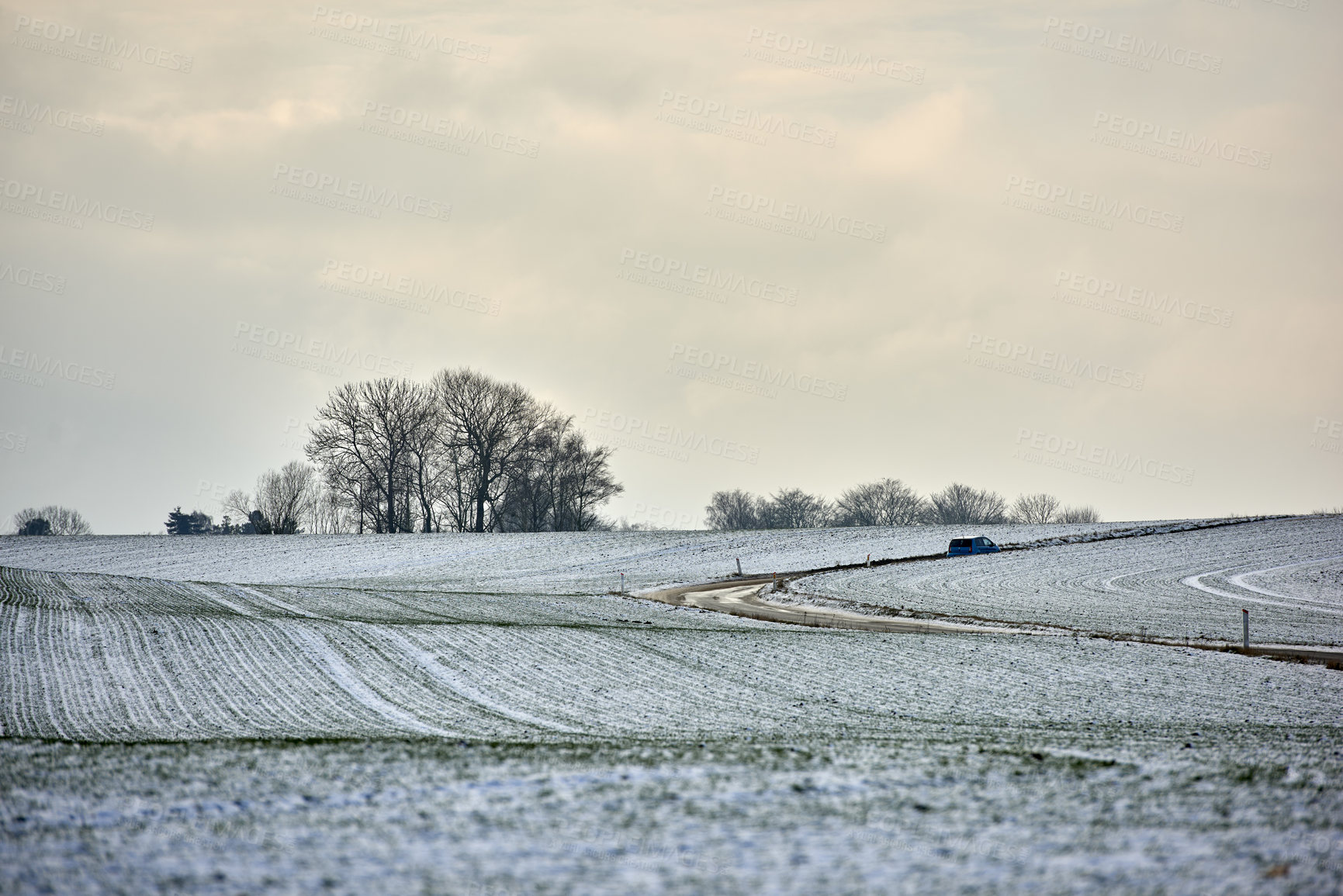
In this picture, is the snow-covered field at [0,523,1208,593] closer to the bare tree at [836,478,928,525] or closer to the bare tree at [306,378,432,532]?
the bare tree at [306,378,432,532]

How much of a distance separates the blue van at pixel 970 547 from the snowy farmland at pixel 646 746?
17726 mm

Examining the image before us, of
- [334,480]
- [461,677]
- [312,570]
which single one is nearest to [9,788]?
[461,677]

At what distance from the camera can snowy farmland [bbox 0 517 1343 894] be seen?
24.3 feet

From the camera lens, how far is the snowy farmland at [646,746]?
7.40 metres

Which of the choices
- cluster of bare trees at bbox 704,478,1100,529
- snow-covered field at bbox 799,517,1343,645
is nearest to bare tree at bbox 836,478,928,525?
cluster of bare trees at bbox 704,478,1100,529

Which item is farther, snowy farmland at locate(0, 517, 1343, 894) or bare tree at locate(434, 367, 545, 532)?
bare tree at locate(434, 367, 545, 532)

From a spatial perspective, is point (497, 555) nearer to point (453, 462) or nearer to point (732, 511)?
point (453, 462)

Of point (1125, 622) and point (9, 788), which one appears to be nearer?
point (9, 788)

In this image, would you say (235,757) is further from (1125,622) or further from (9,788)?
(1125,622)

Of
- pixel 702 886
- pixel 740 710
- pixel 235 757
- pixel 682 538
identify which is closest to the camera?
pixel 702 886

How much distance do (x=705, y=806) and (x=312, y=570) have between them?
6022 cm

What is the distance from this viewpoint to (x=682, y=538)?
7400 centimetres

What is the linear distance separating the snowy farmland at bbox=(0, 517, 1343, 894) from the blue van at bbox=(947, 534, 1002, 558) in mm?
17726

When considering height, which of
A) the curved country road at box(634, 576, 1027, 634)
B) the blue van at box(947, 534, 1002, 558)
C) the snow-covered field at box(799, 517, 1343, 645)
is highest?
the blue van at box(947, 534, 1002, 558)
